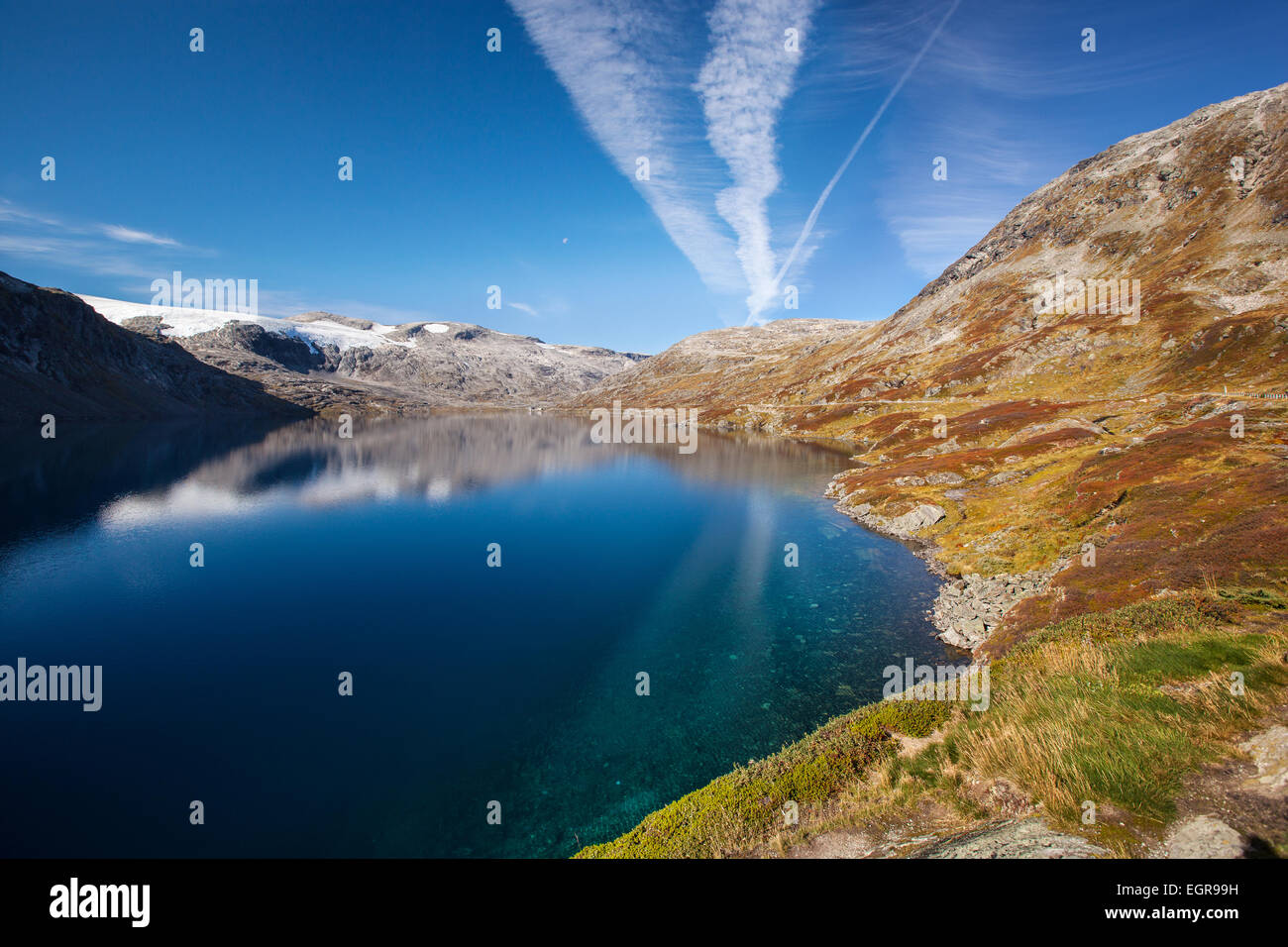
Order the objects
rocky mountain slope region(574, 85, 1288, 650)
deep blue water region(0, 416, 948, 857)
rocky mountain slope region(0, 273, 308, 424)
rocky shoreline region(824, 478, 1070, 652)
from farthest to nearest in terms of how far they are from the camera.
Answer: rocky mountain slope region(0, 273, 308, 424), rocky shoreline region(824, 478, 1070, 652), rocky mountain slope region(574, 85, 1288, 650), deep blue water region(0, 416, 948, 857)

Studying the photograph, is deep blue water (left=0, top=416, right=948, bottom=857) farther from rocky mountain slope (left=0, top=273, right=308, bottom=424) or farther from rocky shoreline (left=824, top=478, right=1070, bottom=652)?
rocky mountain slope (left=0, top=273, right=308, bottom=424)

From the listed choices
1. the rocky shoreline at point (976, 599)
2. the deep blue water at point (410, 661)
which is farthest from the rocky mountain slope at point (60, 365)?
the rocky shoreline at point (976, 599)

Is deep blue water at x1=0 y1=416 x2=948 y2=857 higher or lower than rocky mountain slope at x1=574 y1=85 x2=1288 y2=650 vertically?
lower

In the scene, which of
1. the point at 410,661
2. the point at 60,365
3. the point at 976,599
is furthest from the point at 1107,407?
the point at 60,365

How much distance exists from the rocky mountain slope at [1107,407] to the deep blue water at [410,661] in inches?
353

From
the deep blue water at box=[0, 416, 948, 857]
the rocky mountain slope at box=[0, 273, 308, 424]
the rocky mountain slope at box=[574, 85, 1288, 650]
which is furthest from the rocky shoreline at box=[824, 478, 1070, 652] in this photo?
the rocky mountain slope at box=[0, 273, 308, 424]

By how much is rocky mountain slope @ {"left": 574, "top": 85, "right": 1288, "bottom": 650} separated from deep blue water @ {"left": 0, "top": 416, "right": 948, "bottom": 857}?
8.95 metres

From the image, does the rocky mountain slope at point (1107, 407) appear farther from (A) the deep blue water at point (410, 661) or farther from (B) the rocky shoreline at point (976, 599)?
(A) the deep blue water at point (410, 661)

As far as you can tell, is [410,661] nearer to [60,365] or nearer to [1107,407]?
[1107,407]

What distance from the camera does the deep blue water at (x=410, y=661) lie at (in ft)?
65.7

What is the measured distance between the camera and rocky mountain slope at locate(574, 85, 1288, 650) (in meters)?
30.3

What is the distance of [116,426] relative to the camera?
158000 millimetres

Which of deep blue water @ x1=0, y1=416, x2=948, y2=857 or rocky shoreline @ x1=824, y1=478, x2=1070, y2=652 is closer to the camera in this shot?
deep blue water @ x1=0, y1=416, x2=948, y2=857
